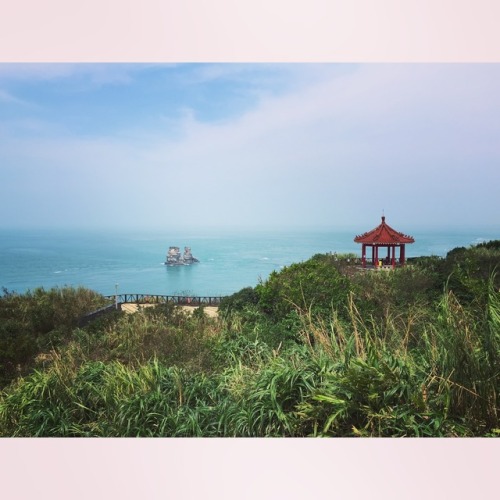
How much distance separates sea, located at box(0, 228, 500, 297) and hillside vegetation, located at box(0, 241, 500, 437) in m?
0.15

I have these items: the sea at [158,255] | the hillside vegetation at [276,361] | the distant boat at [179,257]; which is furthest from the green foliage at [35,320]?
the distant boat at [179,257]

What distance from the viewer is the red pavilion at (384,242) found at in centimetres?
420

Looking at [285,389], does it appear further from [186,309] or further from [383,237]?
[383,237]

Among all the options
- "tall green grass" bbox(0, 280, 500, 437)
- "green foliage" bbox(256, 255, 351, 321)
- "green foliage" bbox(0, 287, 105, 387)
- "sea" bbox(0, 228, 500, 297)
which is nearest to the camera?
"tall green grass" bbox(0, 280, 500, 437)

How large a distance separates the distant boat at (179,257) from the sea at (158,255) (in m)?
0.03

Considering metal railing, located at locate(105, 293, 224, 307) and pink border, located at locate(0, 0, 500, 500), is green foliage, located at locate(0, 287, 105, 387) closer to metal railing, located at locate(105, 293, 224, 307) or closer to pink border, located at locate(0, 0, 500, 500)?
metal railing, located at locate(105, 293, 224, 307)

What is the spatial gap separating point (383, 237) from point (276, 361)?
66.4 inches

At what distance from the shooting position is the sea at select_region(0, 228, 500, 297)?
392 centimetres

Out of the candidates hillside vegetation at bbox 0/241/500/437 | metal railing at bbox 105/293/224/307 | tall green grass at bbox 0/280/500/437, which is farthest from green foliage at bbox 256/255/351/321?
metal railing at bbox 105/293/224/307

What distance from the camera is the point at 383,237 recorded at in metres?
4.29
